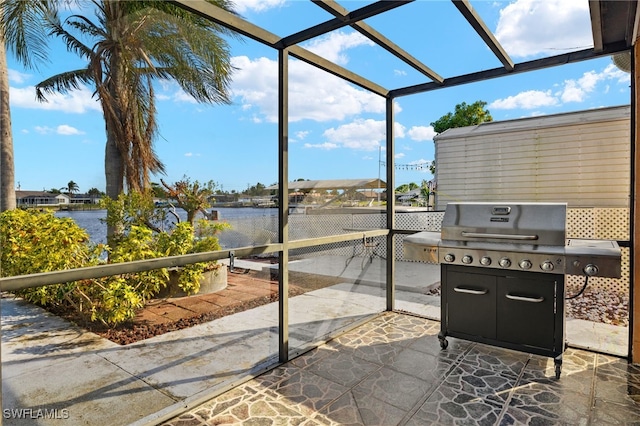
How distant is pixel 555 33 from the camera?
2816 millimetres

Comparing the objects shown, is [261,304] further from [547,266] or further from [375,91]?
[375,91]

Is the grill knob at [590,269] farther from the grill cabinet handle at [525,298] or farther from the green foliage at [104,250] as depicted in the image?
the green foliage at [104,250]

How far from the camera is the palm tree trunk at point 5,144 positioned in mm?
1604

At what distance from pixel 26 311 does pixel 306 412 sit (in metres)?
1.70

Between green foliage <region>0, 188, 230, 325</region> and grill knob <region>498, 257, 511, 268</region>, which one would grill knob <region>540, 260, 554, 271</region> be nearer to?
grill knob <region>498, 257, 511, 268</region>

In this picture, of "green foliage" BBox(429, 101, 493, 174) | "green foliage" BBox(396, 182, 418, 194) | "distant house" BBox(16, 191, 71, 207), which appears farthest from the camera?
"green foliage" BBox(429, 101, 493, 174)

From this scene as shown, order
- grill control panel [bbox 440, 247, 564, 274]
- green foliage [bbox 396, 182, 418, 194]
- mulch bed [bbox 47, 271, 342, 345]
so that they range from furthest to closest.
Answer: green foliage [bbox 396, 182, 418, 194]
grill control panel [bbox 440, 247, 564, 274]
mulch bed [bbox 47, 271, 342, 345]

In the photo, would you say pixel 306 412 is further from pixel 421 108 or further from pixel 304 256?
pixel 421 108

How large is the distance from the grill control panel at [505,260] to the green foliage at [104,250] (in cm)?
192

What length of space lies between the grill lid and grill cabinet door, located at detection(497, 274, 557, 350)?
0.31 meters

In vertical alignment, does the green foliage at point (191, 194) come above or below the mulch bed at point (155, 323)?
above

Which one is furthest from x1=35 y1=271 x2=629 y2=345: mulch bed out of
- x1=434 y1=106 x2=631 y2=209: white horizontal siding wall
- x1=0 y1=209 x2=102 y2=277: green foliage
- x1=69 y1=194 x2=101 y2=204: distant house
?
x1=434 y1=106 x2=631 y2=209: white horizontal siding wall

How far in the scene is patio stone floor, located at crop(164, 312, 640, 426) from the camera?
2176 mm

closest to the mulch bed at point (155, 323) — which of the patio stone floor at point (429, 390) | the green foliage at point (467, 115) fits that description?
the patio stone floor at point (429, 390)
